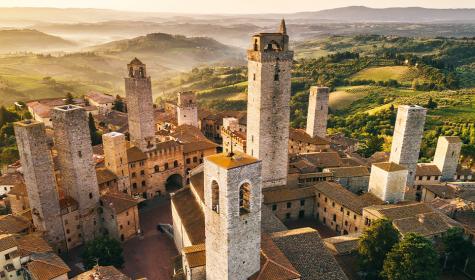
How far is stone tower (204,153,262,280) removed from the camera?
74.5 feet

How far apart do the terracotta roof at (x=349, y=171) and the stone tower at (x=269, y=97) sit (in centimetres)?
799

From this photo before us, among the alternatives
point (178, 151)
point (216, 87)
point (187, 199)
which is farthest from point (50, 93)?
point (187, 199)

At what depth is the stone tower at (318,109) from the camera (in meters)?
62.2

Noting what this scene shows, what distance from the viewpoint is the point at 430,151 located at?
67.5m

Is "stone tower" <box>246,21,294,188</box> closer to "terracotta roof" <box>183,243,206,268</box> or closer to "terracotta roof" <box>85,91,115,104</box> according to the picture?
"terracotta roof" <box>183,243,206,268</box>

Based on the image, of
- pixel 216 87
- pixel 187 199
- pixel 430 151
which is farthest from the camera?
pixel 216 87

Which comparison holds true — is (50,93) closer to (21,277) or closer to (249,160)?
(21,277)

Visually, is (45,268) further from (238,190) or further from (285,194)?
(285,194)

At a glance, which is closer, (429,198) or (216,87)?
(429,198)

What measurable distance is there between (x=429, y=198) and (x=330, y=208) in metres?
15.3

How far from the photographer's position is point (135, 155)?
48.7 m

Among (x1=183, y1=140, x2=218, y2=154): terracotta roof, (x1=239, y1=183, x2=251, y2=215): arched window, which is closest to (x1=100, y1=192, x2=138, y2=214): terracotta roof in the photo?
(x1=183, y1=140, x2=218, y2=154): terracotta roof

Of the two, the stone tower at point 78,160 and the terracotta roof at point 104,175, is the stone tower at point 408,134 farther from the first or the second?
the stone tower at point 78,160

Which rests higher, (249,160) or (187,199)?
(249,160)
